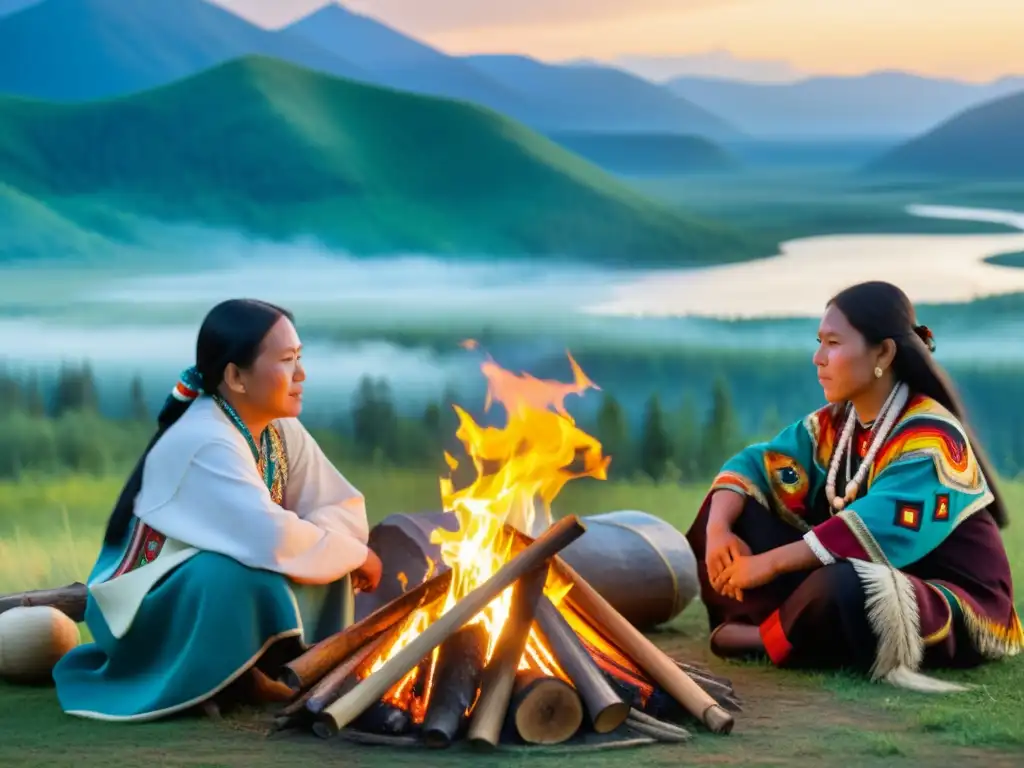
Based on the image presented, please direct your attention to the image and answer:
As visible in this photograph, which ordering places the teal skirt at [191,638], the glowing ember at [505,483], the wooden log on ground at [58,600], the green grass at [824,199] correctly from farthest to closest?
1. the green grass at [824,199]
2. the wooden log on ground at [58,600]
3. the glowing ember at [505,483]
4. the teal skirt at [191,638]

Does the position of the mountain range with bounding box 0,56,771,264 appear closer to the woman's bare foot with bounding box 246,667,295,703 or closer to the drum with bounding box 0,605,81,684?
the drum with bounding box 0,605,81,684

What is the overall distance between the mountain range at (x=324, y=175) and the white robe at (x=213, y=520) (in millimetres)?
7587

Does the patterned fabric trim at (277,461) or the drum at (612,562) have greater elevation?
the patterned fabric trim at (277,461)

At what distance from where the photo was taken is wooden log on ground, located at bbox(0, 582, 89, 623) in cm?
578

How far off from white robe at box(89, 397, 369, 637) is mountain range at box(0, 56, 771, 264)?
7.59 meters

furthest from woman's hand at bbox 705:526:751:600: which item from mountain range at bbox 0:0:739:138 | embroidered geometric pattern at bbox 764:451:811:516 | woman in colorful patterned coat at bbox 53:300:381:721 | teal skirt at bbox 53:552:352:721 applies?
mountain range at bbox 0:0:739:138

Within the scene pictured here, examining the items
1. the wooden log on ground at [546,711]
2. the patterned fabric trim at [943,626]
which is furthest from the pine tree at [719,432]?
the wooden log on ground at [546,711]

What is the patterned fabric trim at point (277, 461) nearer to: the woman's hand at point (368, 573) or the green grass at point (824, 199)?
the woman's hand at point (368, 573)

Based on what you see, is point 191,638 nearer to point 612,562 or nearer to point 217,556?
point 217,556

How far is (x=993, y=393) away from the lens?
38.9 feet

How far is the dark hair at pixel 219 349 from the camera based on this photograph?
5027mm

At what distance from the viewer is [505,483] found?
16.6 feet

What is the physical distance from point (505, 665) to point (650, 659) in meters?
0.48

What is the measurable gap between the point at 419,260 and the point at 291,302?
1.12m
